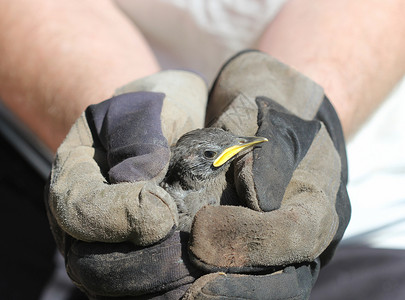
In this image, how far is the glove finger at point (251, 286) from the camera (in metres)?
1.60

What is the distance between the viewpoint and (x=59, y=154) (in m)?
2.11

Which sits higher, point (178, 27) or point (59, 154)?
point (178, 27)

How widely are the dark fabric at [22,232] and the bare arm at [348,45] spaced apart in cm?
220

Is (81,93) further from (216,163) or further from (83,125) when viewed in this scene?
(216,163)

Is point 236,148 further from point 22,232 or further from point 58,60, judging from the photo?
point 22,232

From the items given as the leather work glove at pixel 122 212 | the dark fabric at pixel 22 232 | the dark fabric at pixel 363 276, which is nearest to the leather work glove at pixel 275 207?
the leather work glove at pixel 122 212

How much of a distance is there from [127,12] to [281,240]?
2664 millimetres

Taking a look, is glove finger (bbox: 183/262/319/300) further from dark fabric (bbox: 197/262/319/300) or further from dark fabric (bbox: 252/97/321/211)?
dark fabric (bbox: 252/97/321/211)

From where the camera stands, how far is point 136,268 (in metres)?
1.67

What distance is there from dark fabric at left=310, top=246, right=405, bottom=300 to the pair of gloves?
0.28 m

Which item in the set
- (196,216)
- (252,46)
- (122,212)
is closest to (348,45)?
(252,46)

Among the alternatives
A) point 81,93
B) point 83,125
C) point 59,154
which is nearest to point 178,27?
point 81,93

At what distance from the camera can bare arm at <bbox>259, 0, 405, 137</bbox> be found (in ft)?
9.86

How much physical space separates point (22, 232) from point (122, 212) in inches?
83.9
